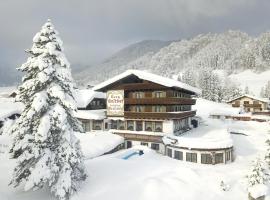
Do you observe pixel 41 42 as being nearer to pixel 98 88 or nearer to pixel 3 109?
pixel 98 88

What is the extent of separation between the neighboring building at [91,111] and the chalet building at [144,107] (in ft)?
8.25

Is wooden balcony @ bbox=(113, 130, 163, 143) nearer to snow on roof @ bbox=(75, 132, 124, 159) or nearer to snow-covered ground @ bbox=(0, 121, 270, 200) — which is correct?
snow on roof @ bbox=(75, 132, 124, 159)

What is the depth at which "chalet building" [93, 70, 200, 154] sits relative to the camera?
43.6 meters

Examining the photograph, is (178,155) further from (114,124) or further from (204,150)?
(114,124)

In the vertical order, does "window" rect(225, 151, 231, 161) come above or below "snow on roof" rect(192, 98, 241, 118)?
below

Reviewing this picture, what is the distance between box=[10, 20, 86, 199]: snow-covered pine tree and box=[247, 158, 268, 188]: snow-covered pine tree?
14.8m

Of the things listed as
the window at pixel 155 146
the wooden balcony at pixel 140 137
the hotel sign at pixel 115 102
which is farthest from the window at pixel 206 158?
the hotel sign at pixel 115 102

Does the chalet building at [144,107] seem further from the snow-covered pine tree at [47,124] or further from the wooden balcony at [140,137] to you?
the snow-covered pine tree at [47,124]

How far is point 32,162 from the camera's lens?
21844 mm

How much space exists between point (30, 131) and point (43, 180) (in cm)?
411

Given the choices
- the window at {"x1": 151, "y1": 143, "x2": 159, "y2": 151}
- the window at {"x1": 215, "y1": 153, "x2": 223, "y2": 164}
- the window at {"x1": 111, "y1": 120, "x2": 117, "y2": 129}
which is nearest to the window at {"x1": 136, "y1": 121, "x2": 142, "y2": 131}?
the window at {"x1": 151, "y1": 143, "x2": 159, "y2": 151}

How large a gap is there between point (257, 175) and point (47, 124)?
59.7 ft

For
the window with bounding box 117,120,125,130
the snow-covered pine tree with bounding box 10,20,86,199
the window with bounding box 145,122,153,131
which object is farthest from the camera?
the window with bounding box 117,120,125,130

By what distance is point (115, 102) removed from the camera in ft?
157
